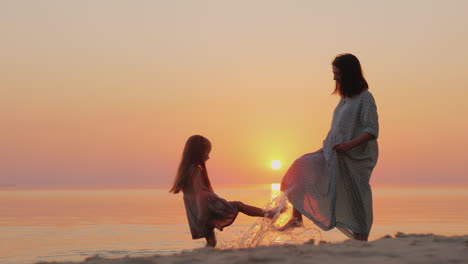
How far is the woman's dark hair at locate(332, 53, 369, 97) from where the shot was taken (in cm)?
743

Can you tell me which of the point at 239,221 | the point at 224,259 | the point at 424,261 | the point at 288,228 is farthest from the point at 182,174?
the point at 239,221

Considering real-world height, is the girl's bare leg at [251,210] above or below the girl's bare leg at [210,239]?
above

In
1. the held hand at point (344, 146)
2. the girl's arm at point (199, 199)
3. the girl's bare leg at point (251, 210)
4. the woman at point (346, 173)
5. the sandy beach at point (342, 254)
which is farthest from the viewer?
the girl's arm at point (199, 199)

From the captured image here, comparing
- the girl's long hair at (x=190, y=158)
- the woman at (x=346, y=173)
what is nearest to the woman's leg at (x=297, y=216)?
the woman at (x=346, y=173)

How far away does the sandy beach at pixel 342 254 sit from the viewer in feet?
18.0

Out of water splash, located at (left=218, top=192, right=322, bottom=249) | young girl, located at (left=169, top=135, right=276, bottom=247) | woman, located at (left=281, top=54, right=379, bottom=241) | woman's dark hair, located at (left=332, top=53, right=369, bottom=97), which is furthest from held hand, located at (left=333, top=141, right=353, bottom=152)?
young girl, located at (left=169, top=135, right=276, bottom=247)

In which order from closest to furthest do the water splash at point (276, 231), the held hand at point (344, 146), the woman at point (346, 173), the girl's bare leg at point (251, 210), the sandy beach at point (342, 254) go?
the sandy beach at point (342, 254) < the held hand at point (344, 146) < the woman at point (346, 173) < the water splash at point (276, 231) < the girl's bare leg at point (251, 210)

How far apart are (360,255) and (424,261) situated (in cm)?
53

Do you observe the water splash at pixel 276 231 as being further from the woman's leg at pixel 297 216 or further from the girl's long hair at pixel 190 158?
the girl's long hair at pixel 190 158

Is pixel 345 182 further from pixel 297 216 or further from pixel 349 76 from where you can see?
pixel 349 76

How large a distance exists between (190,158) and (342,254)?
322 centimetres

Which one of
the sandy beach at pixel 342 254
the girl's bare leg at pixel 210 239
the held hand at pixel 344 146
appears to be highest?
the held hand at pixel 344 146

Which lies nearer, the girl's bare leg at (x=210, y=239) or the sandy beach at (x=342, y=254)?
the sandy beach at (x=342, y=254)

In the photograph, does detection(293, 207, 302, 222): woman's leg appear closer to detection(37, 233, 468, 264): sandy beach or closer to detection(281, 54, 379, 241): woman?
detection(281, 54, 379, 241): woman
